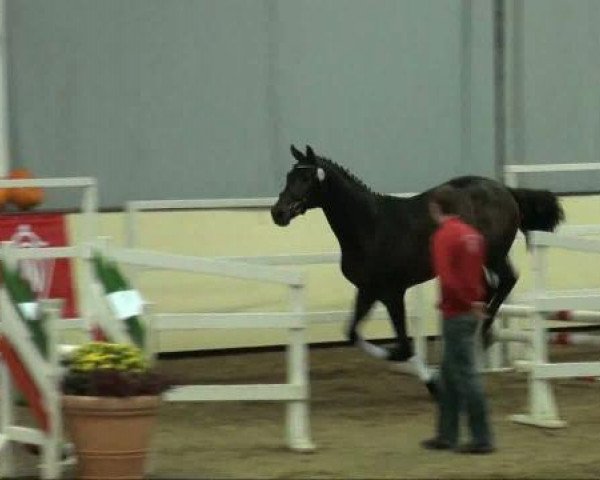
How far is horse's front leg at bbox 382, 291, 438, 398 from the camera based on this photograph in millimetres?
10633

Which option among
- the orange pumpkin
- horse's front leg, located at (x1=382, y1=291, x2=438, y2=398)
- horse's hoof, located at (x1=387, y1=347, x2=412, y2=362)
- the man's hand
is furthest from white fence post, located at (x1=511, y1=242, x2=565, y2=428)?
the orange pumpkin

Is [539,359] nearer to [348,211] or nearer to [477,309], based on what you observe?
[477,309]

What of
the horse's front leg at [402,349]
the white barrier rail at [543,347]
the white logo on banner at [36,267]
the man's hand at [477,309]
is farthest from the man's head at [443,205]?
the white logo on banner at [36,267]

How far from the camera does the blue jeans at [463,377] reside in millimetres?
8461

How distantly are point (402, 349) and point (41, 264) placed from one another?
105 inches

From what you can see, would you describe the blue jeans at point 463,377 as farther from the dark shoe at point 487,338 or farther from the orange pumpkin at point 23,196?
the orange pumpkin at point 23,196

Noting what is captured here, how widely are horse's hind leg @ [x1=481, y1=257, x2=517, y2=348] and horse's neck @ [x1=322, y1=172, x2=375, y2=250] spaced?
1208 millimetres

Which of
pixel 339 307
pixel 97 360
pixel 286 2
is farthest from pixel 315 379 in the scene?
pixel 97 360

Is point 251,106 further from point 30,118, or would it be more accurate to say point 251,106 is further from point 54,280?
point 54,280

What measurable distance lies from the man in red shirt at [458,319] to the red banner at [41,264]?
336 centimetres

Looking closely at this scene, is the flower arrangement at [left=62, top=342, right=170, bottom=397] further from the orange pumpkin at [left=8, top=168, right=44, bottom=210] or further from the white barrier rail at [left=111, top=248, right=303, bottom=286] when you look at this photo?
the orange pumpkin at [left=8, top=168, right=44, bottom=210]

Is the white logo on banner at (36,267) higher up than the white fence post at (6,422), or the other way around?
the white logo on banner at (36,267)

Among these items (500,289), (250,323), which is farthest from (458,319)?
(500,289)

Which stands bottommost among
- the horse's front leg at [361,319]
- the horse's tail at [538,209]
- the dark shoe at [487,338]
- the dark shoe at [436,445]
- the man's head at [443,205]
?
the dark shoe at [436,445]
